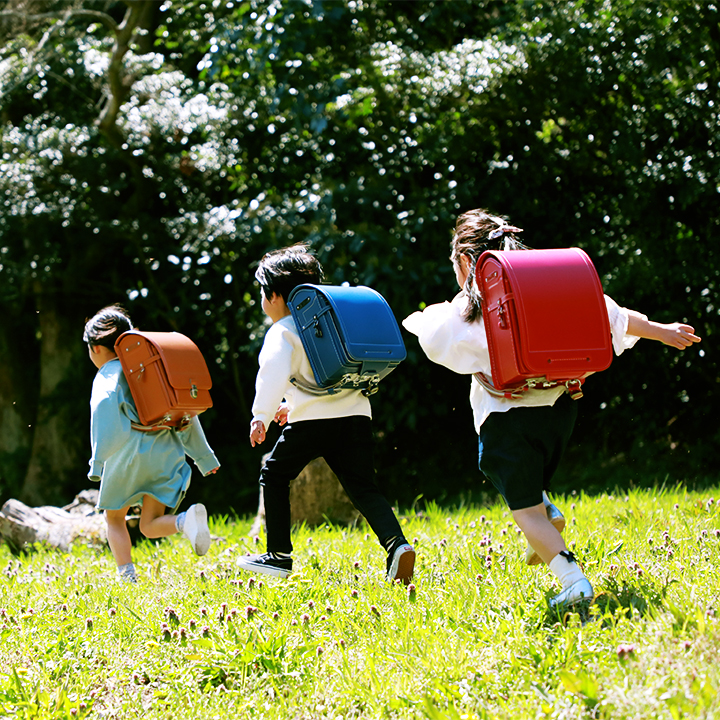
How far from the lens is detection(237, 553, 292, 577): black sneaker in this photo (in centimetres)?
358

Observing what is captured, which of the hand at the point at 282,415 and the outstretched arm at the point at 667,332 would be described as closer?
the outstretched arm at the point at 667,332

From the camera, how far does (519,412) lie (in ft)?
9.87

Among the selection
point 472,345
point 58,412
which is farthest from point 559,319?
point 58,412

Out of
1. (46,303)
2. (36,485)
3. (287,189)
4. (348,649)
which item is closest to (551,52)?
(287,189)

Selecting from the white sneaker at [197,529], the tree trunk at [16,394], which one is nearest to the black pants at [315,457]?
the white sneaker at [197,529]

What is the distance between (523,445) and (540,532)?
321mm

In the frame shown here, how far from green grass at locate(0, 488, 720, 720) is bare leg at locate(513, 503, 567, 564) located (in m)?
0.19

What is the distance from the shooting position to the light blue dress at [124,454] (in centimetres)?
411

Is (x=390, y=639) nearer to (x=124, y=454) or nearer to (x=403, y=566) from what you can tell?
(x=403, y=566)

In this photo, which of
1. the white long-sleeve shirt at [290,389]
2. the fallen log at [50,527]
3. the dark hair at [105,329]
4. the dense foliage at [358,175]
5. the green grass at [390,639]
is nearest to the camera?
the green grass at [390,639]

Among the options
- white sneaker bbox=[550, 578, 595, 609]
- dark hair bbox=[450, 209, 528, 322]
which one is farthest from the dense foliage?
white sneaker bbox=[550, 578, 595, 609]

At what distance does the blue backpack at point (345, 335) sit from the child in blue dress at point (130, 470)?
45.7 inches

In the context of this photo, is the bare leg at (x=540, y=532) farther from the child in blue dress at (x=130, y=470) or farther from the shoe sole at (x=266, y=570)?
the child in blue dress at (x=130, y=470)

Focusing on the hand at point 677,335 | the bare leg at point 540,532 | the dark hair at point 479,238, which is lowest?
the bare leg at point 540,532
